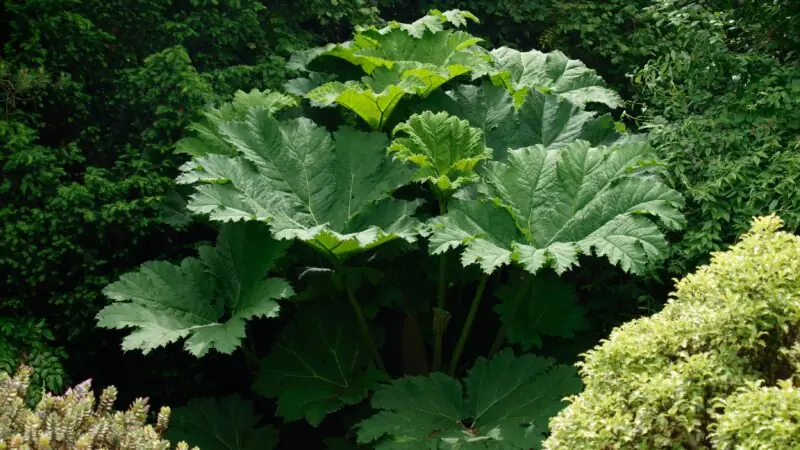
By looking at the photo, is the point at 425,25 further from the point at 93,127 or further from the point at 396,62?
the point at 93,127

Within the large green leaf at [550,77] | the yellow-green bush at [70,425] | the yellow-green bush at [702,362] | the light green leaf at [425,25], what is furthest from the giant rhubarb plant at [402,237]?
the yellow-green bush at [702,362]

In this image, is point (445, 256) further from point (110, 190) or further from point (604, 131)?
point (110, 190)

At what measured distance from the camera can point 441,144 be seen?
3781mm

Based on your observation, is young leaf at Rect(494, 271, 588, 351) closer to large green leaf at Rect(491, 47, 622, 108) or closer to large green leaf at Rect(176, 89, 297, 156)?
large green leaf at Rect(491, 47, 622, 108)

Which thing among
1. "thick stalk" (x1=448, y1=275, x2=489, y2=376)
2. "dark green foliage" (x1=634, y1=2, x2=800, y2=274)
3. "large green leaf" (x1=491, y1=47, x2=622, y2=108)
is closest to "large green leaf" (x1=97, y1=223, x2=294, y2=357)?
"thick stalk" (x1=448, y1=275, x2=489, y2=376)

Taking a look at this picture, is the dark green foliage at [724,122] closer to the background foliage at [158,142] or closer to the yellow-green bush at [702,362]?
the background foliage at [158,142]

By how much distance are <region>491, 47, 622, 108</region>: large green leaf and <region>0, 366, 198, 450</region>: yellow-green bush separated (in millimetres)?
2621

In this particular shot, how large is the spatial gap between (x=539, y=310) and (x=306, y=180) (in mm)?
1259

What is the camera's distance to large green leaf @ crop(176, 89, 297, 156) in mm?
3920

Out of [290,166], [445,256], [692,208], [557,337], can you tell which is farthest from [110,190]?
[692,208]

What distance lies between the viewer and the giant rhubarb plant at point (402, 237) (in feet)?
11.0

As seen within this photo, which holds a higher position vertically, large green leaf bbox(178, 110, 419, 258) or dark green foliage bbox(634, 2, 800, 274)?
dark green foliage bbox(634, 2, 800, 274)

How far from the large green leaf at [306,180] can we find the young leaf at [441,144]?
0.12 metres

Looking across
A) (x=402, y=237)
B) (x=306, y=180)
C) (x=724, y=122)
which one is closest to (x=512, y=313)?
(x=402, y=237)
